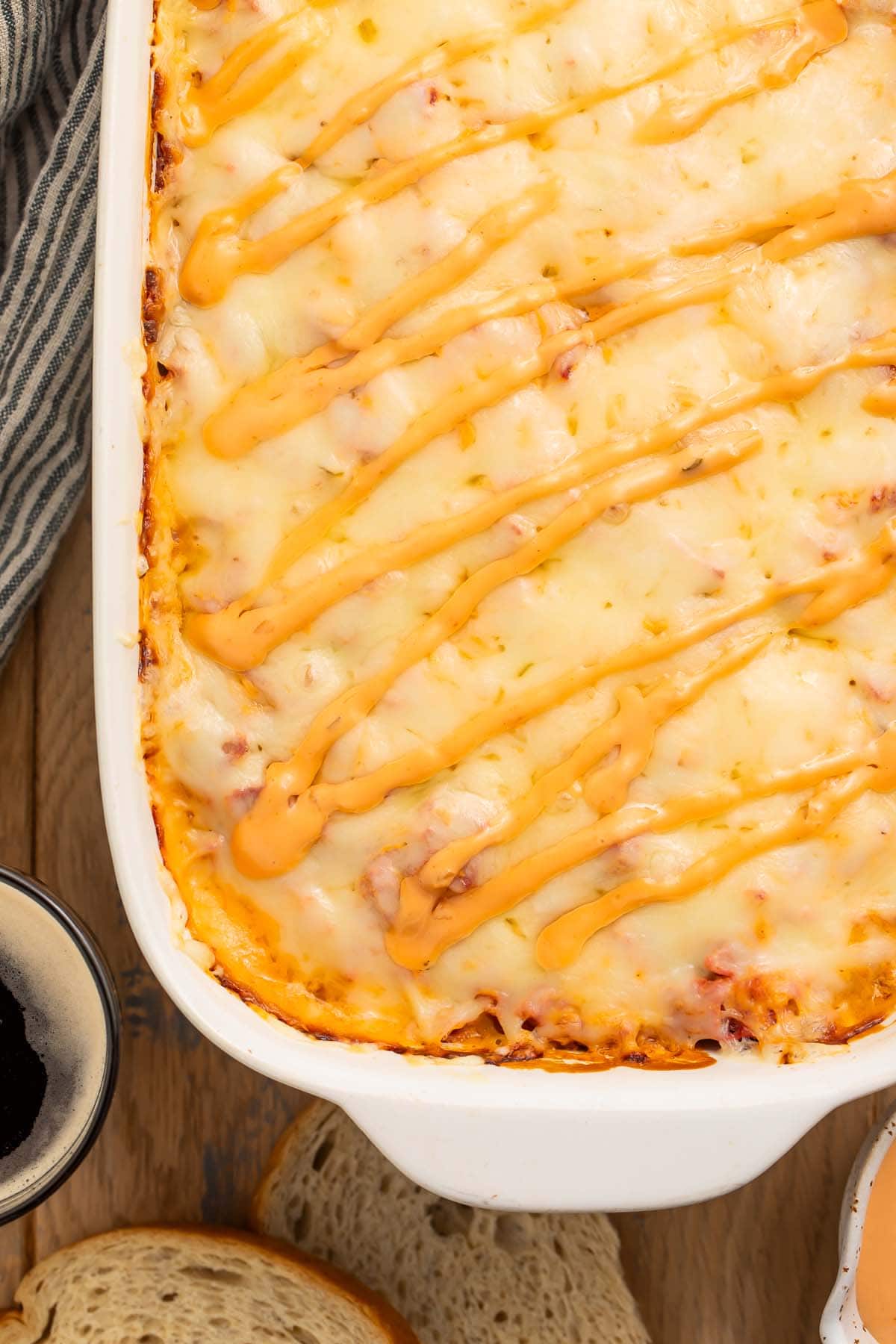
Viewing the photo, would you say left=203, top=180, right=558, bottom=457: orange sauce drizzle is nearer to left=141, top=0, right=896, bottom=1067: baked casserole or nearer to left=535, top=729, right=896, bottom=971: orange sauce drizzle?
left=141, top=0, right=896, bottom=1067: baked casserole

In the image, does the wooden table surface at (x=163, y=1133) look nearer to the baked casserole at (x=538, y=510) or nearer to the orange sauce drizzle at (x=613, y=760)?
the baked casserole at (x=538, y=510)

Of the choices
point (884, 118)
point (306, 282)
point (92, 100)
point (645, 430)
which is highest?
point (92, 100)

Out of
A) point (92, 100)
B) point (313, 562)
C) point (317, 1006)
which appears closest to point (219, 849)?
point (317, 1006)

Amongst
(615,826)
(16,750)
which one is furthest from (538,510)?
(16,750)

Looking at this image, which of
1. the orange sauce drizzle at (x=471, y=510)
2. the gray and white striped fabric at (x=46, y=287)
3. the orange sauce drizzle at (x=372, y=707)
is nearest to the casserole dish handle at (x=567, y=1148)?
the orange sauce drizzle at (x=372, y=707)

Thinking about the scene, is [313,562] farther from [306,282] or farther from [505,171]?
[505,171]
